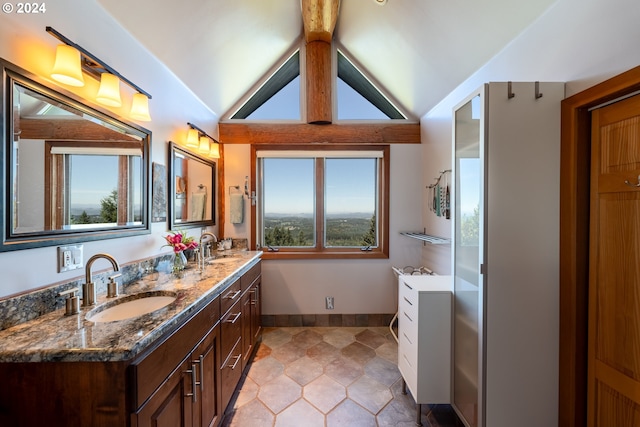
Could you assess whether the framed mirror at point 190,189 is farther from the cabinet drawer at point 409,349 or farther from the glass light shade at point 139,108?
the cabinet drawer at point 409,349

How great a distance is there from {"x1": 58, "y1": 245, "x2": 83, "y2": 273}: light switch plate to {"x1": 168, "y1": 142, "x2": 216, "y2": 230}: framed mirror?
826 millimetres

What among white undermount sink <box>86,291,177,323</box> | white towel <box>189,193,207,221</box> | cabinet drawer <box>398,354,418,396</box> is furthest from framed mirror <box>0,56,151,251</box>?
cabinet drawer <box>398,354,418,396</box>

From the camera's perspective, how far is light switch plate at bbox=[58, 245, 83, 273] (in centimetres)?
120

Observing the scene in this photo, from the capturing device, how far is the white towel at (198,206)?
97.6 inches

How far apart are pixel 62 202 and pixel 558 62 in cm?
264

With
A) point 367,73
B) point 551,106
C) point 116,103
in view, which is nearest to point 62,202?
point 116,103

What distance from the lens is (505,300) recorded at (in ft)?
4.37

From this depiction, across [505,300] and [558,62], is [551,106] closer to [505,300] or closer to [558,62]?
[558,62]

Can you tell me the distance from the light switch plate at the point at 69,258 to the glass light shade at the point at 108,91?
2.55 feet

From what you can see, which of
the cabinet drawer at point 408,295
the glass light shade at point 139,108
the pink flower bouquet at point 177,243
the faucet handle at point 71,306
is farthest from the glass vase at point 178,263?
the cabinet drawer at point 408,295

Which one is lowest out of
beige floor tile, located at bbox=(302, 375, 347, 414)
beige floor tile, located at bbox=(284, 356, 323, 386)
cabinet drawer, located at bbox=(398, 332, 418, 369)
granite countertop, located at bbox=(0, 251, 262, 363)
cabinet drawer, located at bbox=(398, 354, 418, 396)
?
beige floor tile, located at bbox=(302, 375, 347, 414)

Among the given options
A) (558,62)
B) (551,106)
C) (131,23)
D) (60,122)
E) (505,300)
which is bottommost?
(505,300)

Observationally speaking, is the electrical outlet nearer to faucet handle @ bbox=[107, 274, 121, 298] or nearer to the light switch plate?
faucet handle @ bbox=[107, 274, 121, 298]

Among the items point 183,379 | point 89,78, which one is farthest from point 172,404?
point 89,78
